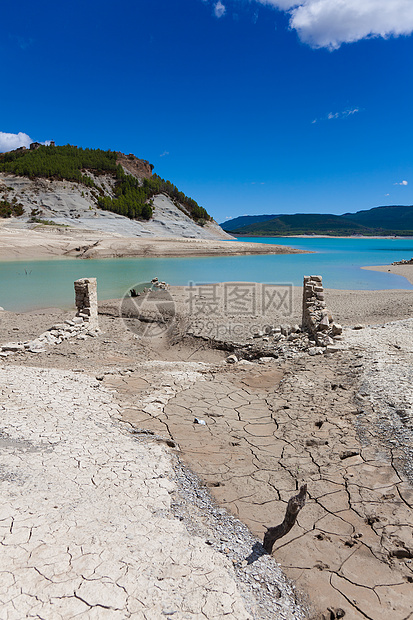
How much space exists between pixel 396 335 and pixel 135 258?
1499 inches

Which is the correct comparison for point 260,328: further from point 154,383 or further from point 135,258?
point 135,258

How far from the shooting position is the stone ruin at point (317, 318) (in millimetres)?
8367

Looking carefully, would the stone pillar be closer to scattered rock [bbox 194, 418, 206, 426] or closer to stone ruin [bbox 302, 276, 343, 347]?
stone ruin [bbox 302, 276, 343, 347]

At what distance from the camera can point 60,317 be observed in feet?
42.2

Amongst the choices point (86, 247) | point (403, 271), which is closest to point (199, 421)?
point (403, 271)

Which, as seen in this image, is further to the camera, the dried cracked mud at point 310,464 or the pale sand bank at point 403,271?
the pale sand bank at point 403,271

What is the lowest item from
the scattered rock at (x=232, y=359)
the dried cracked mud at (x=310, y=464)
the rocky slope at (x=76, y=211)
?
the scattered rock at (x=232, y=359)

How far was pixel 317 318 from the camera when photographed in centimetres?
913

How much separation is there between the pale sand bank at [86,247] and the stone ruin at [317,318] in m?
35.1

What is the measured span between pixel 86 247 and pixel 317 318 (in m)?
38.6

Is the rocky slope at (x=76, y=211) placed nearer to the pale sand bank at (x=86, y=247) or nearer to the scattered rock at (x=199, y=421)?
the pale sand bank at (x=86, y=247)

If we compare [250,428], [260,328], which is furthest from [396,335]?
[250,428]

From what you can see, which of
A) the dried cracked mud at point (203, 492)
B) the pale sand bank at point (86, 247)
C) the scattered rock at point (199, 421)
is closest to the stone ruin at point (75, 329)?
the dried cracked mud at point (203, 492)

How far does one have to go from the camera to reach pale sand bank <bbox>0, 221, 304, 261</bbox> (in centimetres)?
3956
